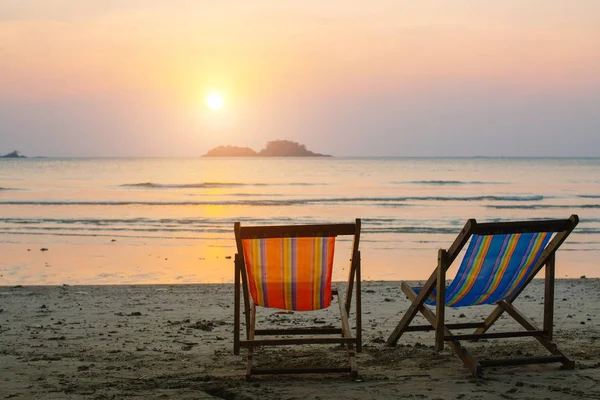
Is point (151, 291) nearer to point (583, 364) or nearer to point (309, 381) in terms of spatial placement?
point (309, 381)

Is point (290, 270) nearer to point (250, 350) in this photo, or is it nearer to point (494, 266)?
point (250, 350)

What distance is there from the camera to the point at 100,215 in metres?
23.2

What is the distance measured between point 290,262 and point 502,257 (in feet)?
4.66

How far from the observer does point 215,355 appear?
5.58 m

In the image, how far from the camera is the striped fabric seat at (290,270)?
500cm

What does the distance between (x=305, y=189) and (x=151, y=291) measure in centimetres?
3234

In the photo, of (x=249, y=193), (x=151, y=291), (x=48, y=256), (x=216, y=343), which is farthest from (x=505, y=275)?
(x=249, y=193)

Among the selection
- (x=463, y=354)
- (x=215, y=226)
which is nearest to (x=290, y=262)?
(x=463, y=354)

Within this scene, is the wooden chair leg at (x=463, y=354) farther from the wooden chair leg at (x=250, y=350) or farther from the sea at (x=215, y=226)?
the sea at (x=215, y=226)

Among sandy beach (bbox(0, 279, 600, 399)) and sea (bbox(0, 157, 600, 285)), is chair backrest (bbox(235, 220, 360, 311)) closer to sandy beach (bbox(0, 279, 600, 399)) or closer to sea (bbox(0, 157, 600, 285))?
sandy beach (bbox(0, 279, 600, 399))

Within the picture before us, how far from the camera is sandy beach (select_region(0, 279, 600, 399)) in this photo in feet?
14.9

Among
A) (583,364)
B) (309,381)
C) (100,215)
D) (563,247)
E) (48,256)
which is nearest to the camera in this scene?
(309,381)

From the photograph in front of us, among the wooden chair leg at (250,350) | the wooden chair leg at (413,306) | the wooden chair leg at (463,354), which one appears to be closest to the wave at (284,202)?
the wooden chair leg at (413,306)

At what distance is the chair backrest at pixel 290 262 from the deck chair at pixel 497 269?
70 cm
